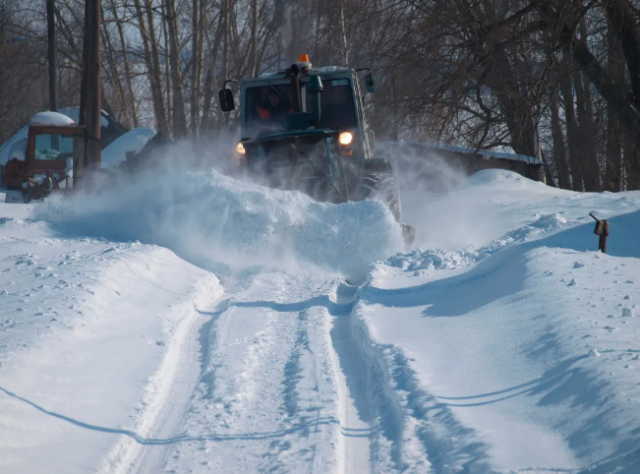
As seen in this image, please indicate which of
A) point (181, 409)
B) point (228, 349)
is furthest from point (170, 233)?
point (181, 409)

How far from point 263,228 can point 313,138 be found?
148 centimetres

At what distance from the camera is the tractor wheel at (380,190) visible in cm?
925

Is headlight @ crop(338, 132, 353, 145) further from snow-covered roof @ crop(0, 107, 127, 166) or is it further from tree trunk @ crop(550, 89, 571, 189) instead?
snow-covered roof @ crop(0, 107, 127, 166)

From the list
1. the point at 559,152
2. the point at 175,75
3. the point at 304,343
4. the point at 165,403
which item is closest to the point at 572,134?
the point at 559,152

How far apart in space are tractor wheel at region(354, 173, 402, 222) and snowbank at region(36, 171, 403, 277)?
68cm

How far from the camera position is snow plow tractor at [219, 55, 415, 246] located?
30.1ft

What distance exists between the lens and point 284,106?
1013cm

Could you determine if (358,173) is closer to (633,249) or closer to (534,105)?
(633,249)

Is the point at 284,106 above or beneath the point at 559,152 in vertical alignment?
above

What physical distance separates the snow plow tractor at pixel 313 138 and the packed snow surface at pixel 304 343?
0.73 m

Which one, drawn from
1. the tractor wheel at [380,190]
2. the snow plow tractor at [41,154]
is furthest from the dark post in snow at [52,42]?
the tractor wheel at [380,190]

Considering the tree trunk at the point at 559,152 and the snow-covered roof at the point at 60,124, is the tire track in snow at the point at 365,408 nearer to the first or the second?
the tree trunk at the point at 559,152

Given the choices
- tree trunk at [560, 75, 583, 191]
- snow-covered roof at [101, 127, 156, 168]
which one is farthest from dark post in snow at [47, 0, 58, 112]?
tree trunk at [560, 75, 583, 191]

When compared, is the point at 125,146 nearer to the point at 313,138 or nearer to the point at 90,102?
the point at 90,102
